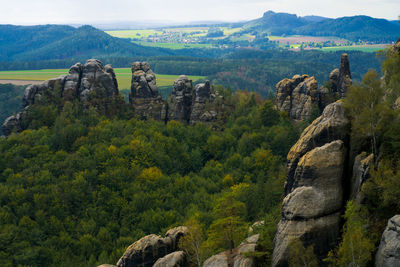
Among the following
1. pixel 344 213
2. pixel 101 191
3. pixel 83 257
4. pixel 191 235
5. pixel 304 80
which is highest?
pixel 304 80

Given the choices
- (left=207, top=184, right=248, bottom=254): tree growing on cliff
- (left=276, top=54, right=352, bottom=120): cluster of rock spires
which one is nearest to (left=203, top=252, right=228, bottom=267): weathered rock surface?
(left=207, top=184, right=248, bottom=254): tree growing on cliff

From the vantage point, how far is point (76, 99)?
96.9 metres

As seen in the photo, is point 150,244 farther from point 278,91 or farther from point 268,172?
point 278,91

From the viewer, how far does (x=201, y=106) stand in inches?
4097

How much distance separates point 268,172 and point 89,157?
1473 inches

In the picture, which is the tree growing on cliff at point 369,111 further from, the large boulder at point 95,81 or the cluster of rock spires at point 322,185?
the large boulder at point 95,81

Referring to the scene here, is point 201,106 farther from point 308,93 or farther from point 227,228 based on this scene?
point 227,228

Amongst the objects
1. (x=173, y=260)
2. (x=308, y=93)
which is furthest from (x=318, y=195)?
(x=308, y=93)

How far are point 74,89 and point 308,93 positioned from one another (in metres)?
59.9

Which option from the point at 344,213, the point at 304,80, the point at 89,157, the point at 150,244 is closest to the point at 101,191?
the point at 89,157

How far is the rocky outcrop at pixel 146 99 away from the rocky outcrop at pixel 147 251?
198 feet

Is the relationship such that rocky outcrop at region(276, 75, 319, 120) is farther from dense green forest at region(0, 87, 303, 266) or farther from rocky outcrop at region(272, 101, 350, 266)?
rocky outcrop at region(272, 101, 350, 266)

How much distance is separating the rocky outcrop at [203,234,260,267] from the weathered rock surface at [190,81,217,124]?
64.6m

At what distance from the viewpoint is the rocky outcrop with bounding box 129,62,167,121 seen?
103 meters
